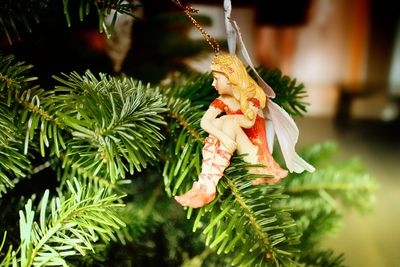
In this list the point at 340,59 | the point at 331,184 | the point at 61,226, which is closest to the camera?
the point at 61,226

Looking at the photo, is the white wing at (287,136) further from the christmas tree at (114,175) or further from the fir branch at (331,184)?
the fir branch at (331,184)

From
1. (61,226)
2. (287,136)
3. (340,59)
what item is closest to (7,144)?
(61,226)

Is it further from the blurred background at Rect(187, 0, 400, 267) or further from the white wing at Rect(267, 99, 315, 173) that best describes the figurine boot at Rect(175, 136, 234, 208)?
the blurred background at Rect(187, 0, 400, 267)

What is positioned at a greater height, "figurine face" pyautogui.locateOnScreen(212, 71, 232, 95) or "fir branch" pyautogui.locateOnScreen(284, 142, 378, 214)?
"figurine face" pyautogui.locateOnScreen(212, 71, 232, 95)

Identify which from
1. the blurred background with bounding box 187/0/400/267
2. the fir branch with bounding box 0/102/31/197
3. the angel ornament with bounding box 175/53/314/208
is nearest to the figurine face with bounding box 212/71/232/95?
the angel ornament with bounding box 175/53/314/208

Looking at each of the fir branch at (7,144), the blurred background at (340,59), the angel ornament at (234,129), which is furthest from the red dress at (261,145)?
the blurred background at (340,59)

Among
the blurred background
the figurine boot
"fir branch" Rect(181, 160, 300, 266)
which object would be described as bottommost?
the blurred background

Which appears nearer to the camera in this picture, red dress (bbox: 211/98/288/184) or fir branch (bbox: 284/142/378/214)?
red dress (bbox: 211/98/288/184)

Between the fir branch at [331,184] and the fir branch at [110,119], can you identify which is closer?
the fir branch at [110,119]

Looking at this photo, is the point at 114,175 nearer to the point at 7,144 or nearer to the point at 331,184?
the point at 7,144
